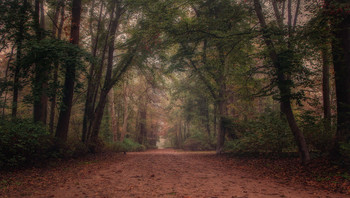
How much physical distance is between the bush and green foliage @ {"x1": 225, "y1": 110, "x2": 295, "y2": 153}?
912cm

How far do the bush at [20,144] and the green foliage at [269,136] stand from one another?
29.9ft

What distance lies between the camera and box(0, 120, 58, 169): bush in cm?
651

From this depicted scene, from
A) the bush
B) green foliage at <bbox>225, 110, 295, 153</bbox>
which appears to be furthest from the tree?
the bush

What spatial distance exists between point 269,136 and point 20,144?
9576 mm

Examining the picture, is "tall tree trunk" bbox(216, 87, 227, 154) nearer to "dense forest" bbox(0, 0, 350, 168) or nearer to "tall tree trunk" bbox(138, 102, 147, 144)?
"dense forest" bbox(0, 0, 350, 168)

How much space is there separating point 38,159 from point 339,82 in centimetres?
1116

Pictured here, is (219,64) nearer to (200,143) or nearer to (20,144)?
(20,144)

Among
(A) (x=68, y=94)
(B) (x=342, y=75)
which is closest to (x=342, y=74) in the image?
(B) (x=342, y=75)

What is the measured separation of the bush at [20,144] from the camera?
6512mm

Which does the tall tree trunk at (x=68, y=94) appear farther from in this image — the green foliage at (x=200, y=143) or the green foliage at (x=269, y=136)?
the green foliage at (x=200, y=143)

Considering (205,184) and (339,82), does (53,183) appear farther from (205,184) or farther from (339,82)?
(339,82)

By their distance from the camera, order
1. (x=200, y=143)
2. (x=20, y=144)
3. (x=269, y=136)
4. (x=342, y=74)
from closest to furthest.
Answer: (x=20, y=144) < (x=342, y=74) < (x=269, y=136) < (x=200, y=143)

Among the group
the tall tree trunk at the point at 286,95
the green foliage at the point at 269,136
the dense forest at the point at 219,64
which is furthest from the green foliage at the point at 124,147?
the tall tree trunk at the point at 286,95

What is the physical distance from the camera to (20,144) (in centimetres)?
668
